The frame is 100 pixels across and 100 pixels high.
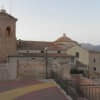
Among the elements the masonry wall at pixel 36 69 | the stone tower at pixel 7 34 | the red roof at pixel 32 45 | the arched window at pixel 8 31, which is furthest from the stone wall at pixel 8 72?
the red roof at pixel 32 45

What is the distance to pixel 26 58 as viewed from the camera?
24.6 m

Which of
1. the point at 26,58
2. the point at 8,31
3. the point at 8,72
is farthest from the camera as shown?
the point at 8,31

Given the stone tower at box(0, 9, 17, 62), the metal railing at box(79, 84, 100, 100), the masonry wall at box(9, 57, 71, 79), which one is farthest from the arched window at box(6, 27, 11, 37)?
the metal railing at box(79, 84, 100, 100)

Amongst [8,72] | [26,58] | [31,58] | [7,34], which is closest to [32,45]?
[7,34]

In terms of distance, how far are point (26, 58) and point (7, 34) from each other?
14.8 feet

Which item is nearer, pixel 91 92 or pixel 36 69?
pixel 91 92

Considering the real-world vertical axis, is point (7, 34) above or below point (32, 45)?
above

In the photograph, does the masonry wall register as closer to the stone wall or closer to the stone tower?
the stone wall

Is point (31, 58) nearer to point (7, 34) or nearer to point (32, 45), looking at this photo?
point (7, 34)

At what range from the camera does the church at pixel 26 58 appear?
1766 cm

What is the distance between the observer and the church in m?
17.7

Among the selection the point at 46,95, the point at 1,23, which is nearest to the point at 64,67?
the point at 46,95

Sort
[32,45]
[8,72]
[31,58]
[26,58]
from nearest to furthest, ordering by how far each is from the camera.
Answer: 1. [8,72]
2. [31,58]
3. [26,58]
4. [32,45]

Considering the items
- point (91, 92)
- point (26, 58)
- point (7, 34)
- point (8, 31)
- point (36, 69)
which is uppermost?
point (8, 31)
